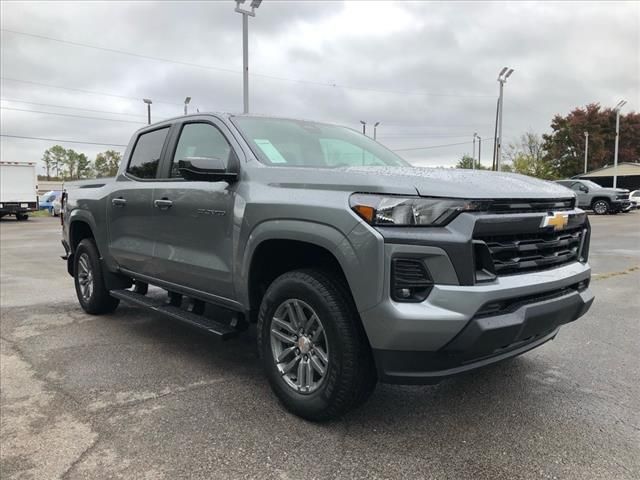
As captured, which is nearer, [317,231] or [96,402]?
[317,231]

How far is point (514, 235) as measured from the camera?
2.88 meters

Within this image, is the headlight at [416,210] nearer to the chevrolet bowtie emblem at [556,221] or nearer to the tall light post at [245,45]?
the chevrolet bowtie emblem at [556,221]

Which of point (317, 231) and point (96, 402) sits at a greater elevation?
point (317, 231)


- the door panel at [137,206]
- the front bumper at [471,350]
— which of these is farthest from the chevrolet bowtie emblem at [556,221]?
the door panel at [137,206]

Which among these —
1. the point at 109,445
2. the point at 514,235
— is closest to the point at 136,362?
the point at 109,445

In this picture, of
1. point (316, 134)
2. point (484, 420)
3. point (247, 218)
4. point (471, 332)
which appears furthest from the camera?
point (316, 134)

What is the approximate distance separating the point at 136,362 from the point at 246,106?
45.1 ft

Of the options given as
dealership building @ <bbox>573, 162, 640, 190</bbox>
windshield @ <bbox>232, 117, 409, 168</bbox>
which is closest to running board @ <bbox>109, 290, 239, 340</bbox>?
windshield @ <bbox>232, 117, 409, 168</bbox>

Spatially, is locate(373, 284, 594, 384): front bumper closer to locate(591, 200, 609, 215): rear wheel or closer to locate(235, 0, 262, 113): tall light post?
locate(235, 0, 262, 113): tall light post

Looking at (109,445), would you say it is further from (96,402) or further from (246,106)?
(246,106)

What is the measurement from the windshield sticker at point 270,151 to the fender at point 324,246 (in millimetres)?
557

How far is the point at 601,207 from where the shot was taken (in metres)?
26.7

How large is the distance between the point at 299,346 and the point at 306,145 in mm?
1592

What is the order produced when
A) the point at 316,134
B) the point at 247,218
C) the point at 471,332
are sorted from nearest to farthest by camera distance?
the point at 471,332 → the point at 247,218 → the point at 316,134
